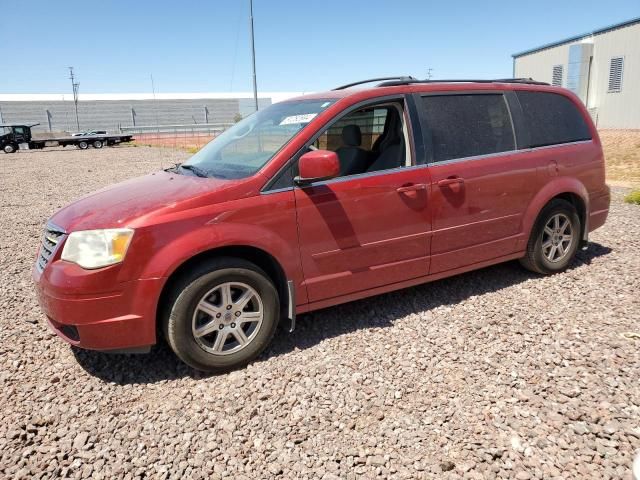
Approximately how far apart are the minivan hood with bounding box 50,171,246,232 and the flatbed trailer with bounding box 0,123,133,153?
36947 mm

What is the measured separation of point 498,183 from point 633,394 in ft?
6.49

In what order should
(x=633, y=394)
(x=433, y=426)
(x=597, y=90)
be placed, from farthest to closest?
1. (x=597, y=90)
2. (x=633, y=394)
3. (x=433, y=426)

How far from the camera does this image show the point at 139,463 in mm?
2461

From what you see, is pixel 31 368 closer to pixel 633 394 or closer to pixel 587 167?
pixel 633 394

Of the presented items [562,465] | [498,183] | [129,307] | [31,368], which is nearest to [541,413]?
[562,465]

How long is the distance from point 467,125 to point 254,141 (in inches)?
72.4

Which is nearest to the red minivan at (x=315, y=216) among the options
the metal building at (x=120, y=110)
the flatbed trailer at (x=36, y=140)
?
the flatbed trailer at (x=36, y=140)

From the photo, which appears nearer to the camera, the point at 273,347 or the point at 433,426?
the point at 433,426

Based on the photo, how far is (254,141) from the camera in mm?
3865

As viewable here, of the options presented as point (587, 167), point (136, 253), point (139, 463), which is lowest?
point (139, 463)

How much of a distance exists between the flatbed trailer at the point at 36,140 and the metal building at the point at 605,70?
3558 cm

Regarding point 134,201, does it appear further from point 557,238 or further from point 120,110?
point 120,110

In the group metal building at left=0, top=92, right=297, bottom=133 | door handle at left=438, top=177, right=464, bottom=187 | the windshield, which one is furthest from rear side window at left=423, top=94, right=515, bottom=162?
metal building at left=0, top=92, right=297, bottom=133

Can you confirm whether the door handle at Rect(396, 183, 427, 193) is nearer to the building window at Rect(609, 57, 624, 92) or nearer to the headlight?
the headlight
